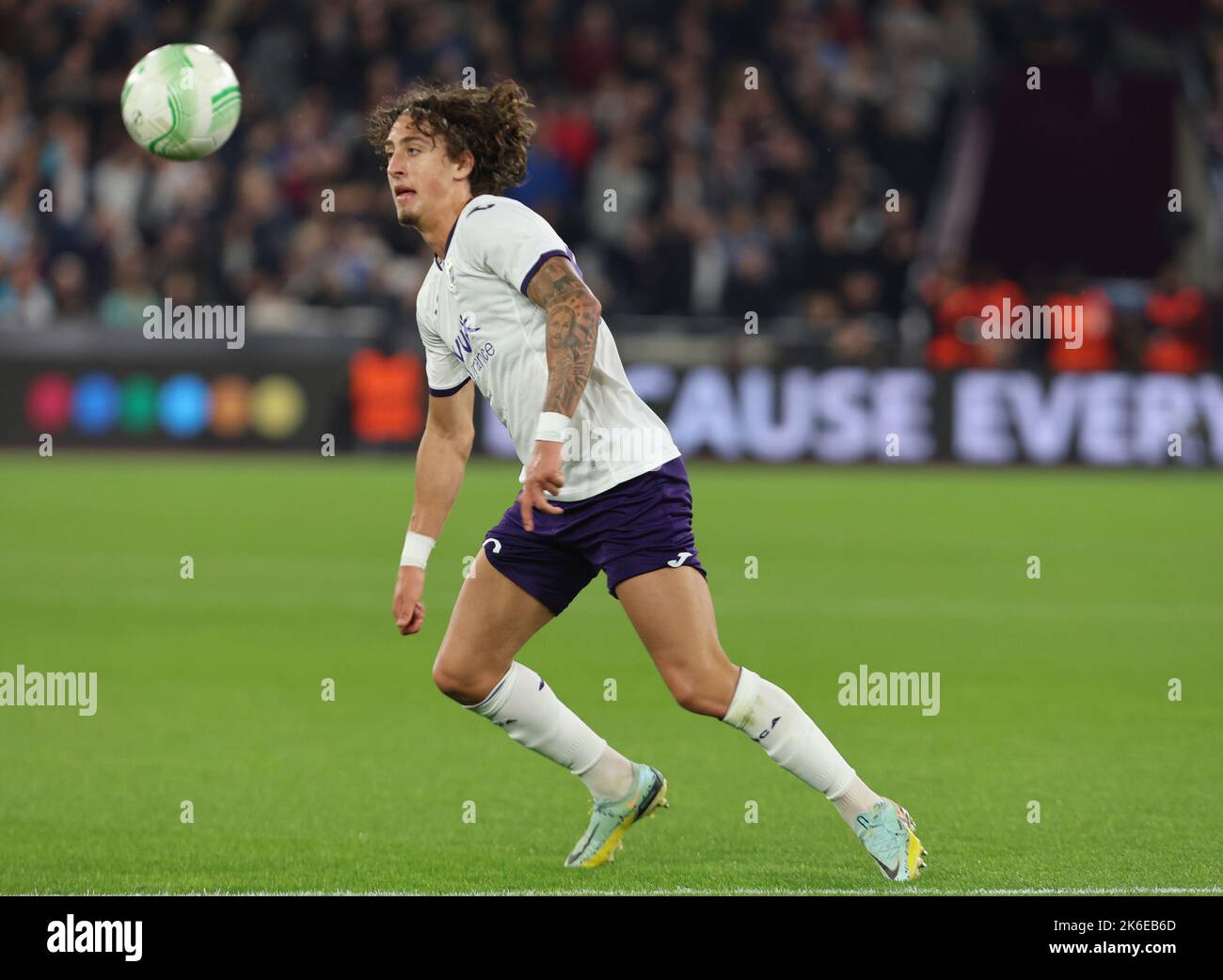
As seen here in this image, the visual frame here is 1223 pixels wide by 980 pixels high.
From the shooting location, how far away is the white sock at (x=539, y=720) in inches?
236

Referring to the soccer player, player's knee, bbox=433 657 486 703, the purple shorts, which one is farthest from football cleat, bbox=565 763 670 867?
the purple shorts

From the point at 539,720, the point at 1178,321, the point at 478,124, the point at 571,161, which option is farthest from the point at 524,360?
the point at 571,161

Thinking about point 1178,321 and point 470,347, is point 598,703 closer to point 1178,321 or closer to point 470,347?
point 470,347

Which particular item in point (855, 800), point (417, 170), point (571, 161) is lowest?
point (855, 800)

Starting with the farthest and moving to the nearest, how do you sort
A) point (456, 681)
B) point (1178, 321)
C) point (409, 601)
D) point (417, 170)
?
point (1178, 321)
point (409, 601)
point (456, 681)
point (417, 170)

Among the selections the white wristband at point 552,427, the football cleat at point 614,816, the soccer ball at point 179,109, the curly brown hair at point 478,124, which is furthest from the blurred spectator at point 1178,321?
the white wristband at point 552,427

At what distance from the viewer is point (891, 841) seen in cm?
564

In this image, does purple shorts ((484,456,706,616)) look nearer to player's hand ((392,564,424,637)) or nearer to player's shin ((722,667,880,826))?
player's hand ((392,564,424,637))

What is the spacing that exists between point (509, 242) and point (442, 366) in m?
0.71

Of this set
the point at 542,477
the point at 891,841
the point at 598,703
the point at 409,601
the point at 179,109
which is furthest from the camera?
the point at 598,703

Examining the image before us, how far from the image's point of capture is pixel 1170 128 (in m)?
25.1

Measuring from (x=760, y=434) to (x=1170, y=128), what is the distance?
8.72 m
